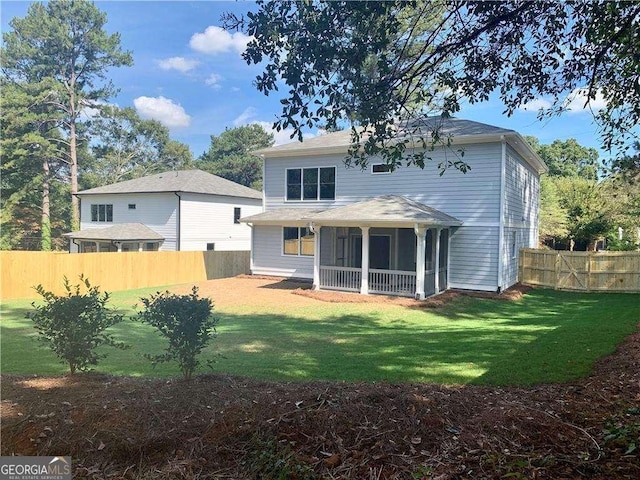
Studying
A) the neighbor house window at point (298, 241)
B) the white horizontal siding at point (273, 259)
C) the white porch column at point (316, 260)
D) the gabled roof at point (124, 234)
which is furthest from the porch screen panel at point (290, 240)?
the gabled roof at point (124, 234)

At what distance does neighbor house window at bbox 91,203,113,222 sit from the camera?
29.2m

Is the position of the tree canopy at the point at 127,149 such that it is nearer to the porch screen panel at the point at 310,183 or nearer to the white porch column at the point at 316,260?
the porch screen panel at the point at 310,183

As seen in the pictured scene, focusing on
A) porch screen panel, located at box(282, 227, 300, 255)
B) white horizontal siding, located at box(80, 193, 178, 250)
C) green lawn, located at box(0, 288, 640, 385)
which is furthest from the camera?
white horizontal siding, located at box(80, 193, 178, 250)

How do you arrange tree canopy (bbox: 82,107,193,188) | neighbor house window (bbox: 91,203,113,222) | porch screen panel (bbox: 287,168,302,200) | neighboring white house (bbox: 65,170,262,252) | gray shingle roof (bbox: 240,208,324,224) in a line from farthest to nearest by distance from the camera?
tree canopy (bbox: 82,107,193,188) < neighbor house window (bbox: 91,203,113,222) < neighboring white house (bbox: 65,170,262,252) < porch screen panel (bbox: 287,168,302,200) < gray shingle roof (bbox: 240,208,324,224)

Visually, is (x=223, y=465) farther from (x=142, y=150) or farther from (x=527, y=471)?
(x=142, y=150)

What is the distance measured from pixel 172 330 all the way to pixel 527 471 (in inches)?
140

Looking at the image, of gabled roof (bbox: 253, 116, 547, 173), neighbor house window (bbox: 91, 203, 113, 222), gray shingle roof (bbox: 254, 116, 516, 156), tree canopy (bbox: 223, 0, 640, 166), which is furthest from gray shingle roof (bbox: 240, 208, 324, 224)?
neighbor house window (bbox: 91, 203, 113, 222)

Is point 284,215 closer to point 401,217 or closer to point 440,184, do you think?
point 401,217

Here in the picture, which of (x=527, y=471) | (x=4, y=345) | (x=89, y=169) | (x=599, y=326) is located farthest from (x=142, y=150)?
(x=527, y=471)

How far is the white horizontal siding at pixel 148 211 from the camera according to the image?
2644cm

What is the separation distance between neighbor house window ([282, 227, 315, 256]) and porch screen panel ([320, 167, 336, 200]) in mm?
1821

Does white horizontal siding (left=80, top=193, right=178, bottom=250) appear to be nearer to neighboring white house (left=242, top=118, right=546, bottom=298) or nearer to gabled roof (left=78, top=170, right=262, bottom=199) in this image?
gabled roof (left=78, top=170, right=262, bottom=199)

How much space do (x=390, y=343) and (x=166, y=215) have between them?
858 inches

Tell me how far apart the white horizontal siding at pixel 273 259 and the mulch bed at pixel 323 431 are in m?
14.6
